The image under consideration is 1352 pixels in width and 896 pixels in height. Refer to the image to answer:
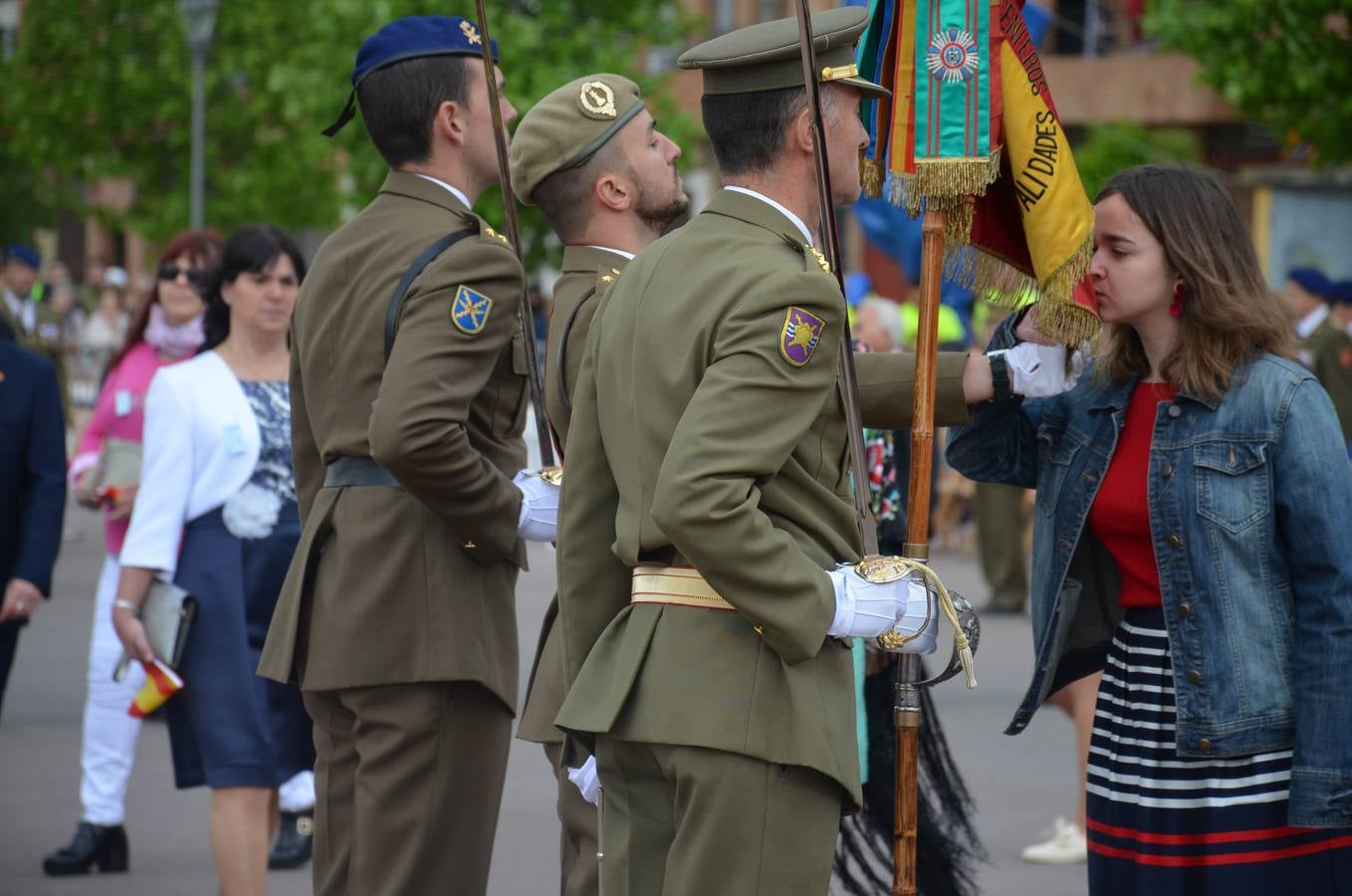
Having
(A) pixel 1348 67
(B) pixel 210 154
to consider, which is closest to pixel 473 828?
(A) pixel 1348 67

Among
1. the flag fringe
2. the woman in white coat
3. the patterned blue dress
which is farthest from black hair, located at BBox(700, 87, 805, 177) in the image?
the patterned blue dress

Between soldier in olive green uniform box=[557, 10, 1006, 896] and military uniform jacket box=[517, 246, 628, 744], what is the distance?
816mm

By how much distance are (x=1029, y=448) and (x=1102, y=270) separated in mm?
439

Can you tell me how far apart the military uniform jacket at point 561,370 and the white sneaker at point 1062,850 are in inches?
114

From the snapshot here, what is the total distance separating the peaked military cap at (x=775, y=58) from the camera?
314 cm

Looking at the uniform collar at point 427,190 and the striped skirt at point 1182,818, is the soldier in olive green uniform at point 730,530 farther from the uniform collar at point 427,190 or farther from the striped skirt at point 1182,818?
the uniform collar at point 427,190

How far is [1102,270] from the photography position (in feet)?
12.5

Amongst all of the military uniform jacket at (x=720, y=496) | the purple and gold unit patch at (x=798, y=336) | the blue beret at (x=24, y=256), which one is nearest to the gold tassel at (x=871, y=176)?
the military uniform jacket at (x=720, y=496)

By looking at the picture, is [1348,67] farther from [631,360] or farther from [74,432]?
[74,432]

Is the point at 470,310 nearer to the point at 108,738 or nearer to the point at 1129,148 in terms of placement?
the point at 108,738

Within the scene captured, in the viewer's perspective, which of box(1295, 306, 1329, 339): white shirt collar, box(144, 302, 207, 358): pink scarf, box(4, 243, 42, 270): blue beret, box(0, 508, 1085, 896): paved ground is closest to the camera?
box(0, 508, 1085, 896): paved ground

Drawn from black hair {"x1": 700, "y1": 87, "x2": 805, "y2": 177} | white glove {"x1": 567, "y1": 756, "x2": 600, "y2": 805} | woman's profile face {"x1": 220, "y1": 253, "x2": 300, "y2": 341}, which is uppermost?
black hair {"x1": 700, "y1": 87, "x2": 805, "y2": 177}

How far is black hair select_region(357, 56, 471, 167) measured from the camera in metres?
4.24

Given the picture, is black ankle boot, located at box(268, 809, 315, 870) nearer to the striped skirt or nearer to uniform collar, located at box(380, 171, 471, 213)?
uniform collar, located at box(380, 171, 471, 213)
